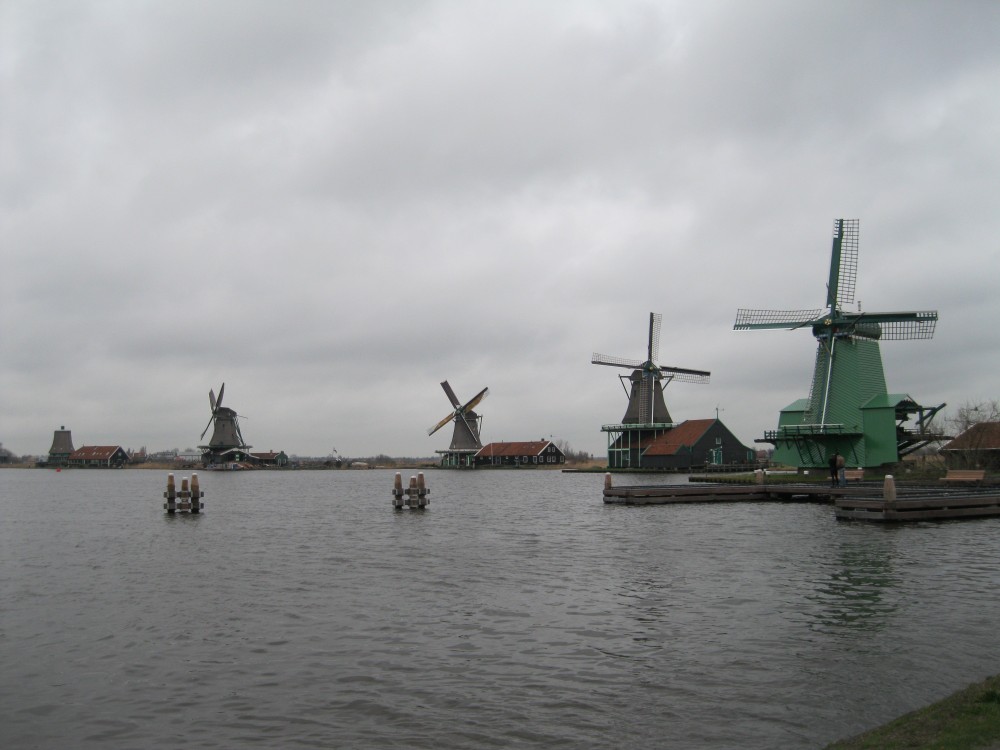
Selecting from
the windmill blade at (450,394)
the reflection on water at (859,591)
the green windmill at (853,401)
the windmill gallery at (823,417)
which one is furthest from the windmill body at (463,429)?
the reflection on water at (859,591)

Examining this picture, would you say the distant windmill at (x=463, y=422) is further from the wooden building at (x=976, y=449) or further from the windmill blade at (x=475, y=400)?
the wooden building at (x=976, y=449)

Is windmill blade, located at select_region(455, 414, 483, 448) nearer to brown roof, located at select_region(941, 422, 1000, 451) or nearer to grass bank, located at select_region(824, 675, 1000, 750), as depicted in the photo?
brown roof, located at select_region(941, 422, 1000, 451)

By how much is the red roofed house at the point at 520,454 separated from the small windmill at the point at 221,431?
36.6m

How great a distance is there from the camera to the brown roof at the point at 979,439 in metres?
51.2

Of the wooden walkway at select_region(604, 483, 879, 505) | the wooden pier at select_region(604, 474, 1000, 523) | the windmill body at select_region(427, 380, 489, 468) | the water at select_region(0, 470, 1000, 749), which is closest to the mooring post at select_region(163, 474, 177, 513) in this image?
the water at select_region(0, 470, 1000, 749)

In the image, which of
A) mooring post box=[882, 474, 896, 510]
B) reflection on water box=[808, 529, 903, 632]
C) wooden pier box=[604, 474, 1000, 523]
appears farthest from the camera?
wooden pier box=[604, 474, 1000, 523]

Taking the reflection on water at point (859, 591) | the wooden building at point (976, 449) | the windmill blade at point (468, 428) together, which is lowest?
the reflection on water at point (859, 591)

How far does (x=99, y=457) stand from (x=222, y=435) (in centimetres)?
4392

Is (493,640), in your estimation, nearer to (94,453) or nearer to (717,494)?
(717,494)

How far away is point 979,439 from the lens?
170 ft

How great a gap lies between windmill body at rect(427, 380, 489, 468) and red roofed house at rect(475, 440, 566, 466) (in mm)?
1437

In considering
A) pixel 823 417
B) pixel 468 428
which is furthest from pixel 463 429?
pixel 823 417

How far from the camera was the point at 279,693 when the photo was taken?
10.2m

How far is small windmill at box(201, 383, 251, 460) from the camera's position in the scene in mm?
115887
